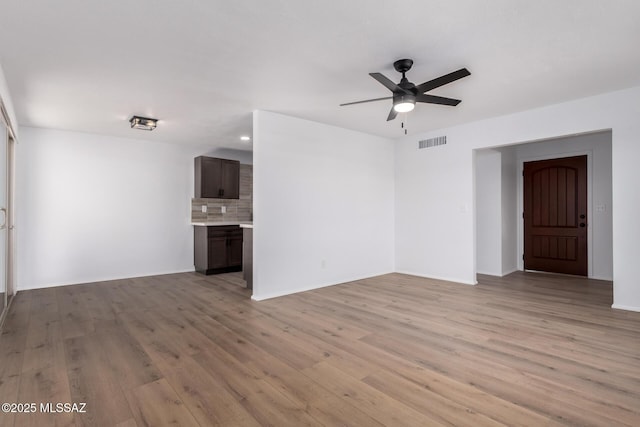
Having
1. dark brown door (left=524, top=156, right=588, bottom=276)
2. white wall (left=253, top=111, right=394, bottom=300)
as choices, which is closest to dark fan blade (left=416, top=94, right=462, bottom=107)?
white wall (left=253, top=111, right=394, bottom=300)

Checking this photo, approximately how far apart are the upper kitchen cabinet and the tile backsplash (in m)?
0.27

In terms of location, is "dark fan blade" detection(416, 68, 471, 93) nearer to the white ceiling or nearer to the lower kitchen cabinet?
the white ceiling

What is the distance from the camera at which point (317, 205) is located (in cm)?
519

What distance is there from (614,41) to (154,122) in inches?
213

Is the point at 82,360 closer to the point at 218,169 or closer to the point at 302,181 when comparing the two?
the point at 302,181

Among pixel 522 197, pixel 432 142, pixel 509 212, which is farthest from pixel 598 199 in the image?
pixel 432 142

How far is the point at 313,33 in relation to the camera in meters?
2.57

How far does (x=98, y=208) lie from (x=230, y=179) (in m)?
2.43

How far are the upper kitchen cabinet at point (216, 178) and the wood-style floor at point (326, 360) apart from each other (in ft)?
9.07

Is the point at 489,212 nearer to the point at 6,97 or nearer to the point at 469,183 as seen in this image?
the point at 469,183

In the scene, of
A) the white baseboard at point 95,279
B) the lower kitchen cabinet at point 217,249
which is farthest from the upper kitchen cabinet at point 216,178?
the white baseboard at point 95,279

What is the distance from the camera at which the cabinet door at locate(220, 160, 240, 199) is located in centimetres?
693

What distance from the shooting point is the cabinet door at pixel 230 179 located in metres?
6.93

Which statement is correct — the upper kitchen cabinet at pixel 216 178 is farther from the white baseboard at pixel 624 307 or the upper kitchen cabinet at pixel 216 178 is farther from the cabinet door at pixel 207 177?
the white baseboard at pixel 624 307
